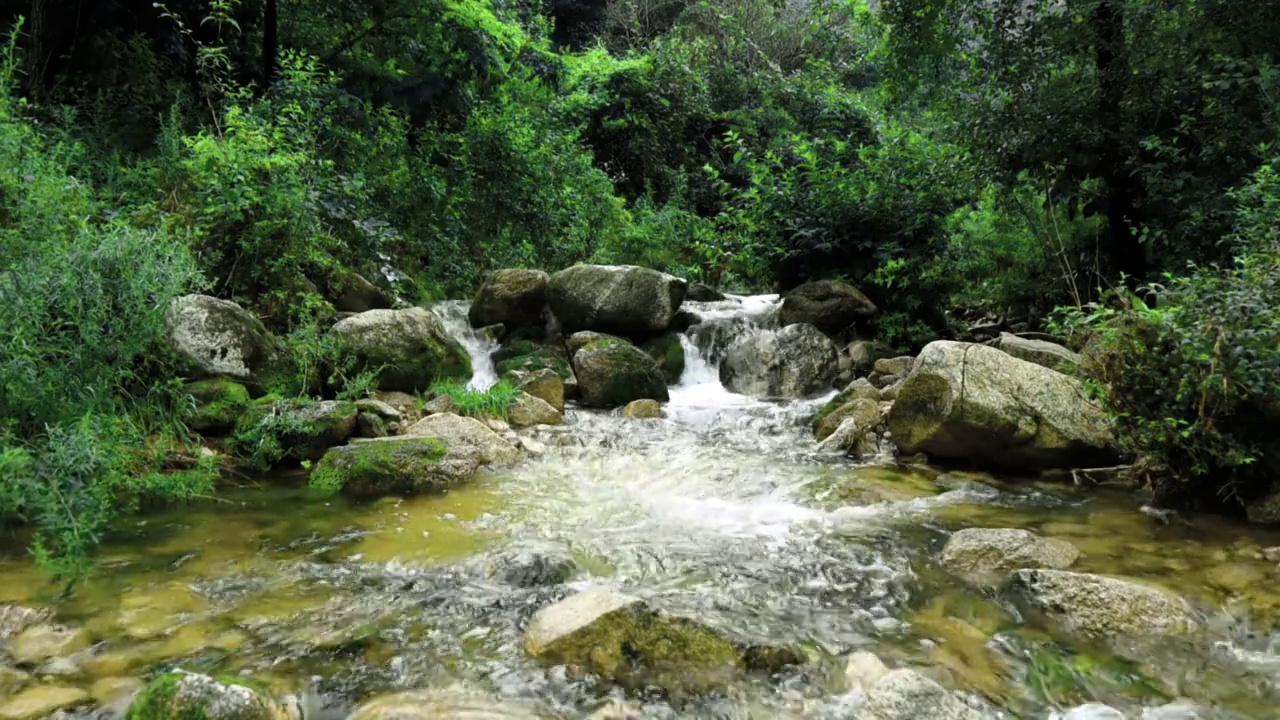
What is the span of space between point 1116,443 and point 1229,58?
374cm

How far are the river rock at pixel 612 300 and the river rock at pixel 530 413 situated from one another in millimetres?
2170

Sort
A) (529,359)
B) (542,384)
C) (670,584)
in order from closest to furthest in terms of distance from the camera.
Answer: (670,584) < (542,384) < (529,359)

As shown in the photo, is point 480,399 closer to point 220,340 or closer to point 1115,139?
point 220,340

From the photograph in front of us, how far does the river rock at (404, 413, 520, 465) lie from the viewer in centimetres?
604

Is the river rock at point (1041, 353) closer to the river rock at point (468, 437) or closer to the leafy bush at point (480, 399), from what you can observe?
the river rock at point (468, 437)

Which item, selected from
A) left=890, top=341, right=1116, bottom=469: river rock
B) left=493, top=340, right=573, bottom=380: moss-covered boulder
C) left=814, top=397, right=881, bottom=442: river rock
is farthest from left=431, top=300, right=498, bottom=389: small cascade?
left=890, top=341, right=1116, bottom=469: river rock

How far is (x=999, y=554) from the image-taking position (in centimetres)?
388

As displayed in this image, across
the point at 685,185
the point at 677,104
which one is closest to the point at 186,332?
the point at 685,185

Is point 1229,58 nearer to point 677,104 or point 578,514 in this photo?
point 578,514

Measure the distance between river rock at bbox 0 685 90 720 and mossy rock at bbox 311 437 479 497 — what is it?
2.53m

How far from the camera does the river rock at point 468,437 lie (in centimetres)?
604

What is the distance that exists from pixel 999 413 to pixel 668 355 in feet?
16.4

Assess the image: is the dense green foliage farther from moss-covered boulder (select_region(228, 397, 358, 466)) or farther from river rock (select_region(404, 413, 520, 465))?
river rock (select_region(404, 413, 520, 465))

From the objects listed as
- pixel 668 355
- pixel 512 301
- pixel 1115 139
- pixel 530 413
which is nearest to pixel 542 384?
pixel 530 413
